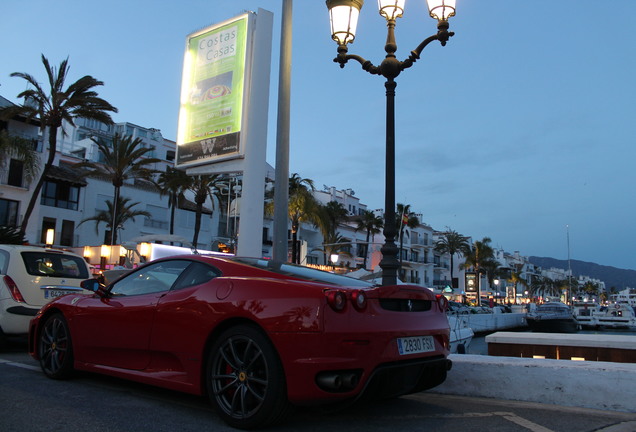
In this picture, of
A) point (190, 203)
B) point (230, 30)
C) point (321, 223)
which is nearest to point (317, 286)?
point (230, 30)

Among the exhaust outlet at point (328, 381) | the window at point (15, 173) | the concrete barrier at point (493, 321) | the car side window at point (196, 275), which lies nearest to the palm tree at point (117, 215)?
the window at point (15, 173)

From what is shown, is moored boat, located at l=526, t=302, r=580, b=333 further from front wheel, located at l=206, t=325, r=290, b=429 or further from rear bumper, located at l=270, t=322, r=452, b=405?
front wheel, located at l=206, t=325, r=290, b=429

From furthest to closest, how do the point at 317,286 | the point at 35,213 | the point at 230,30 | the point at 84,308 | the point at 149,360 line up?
the point at 35,213, the point at 230,30, the point at 84,308, the point at 149,360, the point at 317,286

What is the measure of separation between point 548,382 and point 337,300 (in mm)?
2477

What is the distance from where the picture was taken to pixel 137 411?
4027 mm

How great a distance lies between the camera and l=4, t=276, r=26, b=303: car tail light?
7.20 m

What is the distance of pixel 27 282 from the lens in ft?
24.2

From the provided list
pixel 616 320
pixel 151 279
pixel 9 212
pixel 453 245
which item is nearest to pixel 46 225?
pixel 9 212

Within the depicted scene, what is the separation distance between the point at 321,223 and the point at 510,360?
112 feet

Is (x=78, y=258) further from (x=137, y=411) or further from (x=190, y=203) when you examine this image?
(x=190, y=203)

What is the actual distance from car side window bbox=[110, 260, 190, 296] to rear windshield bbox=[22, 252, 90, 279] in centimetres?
326

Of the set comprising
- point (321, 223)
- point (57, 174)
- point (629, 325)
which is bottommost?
point (629, 325)

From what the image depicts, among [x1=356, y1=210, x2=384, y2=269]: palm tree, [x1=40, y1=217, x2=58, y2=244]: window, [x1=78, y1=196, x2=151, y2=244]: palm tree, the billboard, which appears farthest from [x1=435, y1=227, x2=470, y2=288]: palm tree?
the billboard

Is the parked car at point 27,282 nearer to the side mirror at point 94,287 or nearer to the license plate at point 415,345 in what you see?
the side mirror at point 94,287
